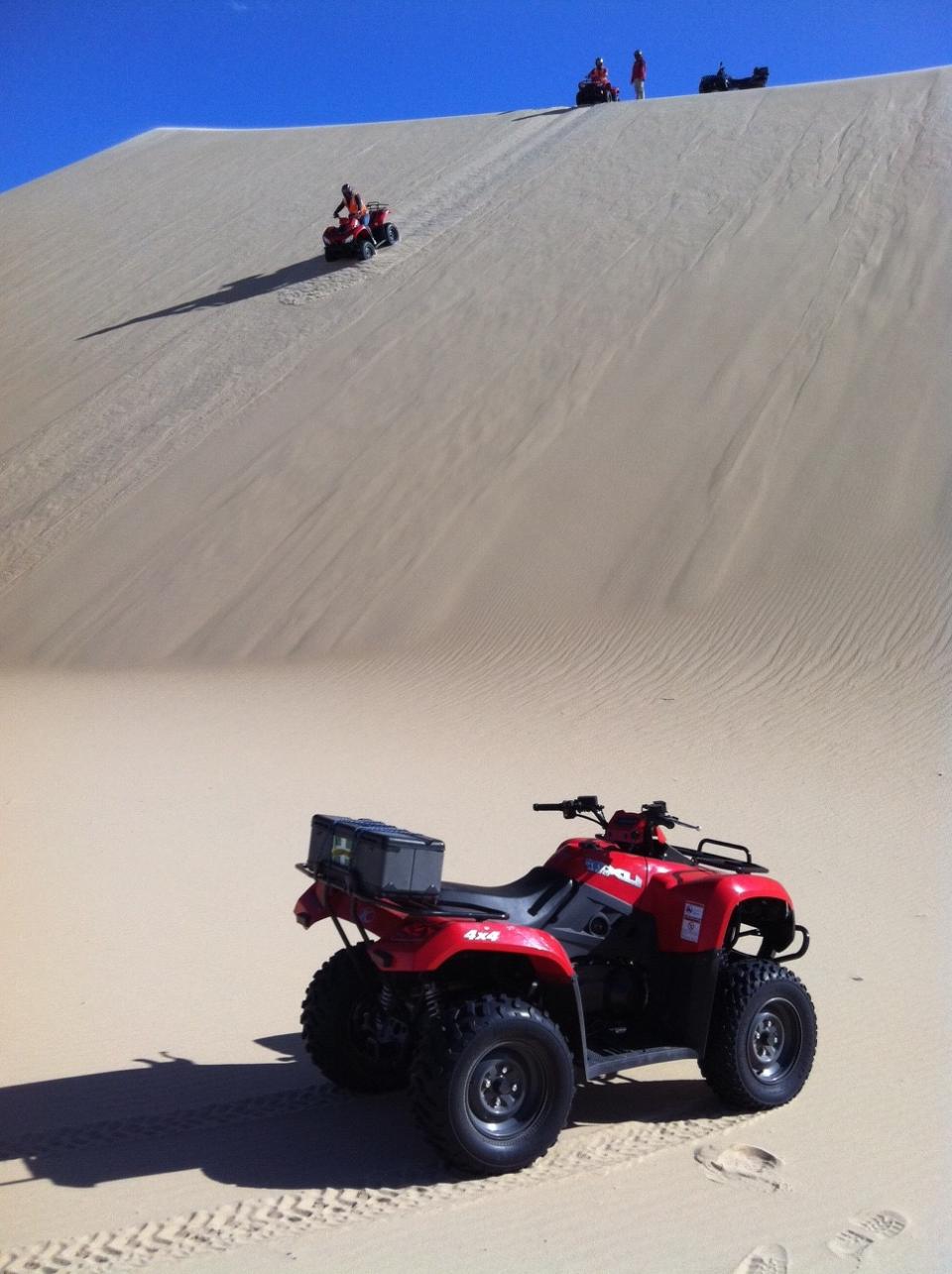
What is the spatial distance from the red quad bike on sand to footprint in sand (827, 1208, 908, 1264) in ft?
107

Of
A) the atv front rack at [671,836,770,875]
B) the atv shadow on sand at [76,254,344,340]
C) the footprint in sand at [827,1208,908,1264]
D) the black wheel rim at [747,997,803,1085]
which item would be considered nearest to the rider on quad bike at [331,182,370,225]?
the atv shadow on sand at [76,254,344,340]

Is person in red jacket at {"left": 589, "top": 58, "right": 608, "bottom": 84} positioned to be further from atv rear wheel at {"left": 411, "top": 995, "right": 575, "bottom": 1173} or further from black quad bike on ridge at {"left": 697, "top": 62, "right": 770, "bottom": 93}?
atv rear wheel at {"left": 411, "top": 995, "right": 575, "bottom": 1173}

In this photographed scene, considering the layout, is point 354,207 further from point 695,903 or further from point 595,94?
point 695,903

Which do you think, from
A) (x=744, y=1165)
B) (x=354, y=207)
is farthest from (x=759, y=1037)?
(x=354, y=207)

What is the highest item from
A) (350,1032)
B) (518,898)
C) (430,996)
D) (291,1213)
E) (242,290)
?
(242,290)

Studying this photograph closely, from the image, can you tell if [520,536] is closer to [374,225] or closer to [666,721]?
[666,721]

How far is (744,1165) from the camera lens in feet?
12.7

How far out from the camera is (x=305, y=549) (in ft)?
57.2

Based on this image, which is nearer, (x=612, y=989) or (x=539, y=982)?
(x=539, y=982)

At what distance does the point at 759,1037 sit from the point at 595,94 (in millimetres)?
32036

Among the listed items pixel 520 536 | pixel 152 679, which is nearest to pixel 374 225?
pixel 520 536

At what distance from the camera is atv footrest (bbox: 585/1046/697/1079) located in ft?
13.1

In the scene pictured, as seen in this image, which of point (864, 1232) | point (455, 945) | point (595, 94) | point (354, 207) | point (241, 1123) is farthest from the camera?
point (595, 94)

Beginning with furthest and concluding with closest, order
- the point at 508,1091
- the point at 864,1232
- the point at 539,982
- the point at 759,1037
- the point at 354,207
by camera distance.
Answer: the point at 354,207, the point at 759,1037, the point at 539,982, the point at 508,1091, the point at 864,1232
